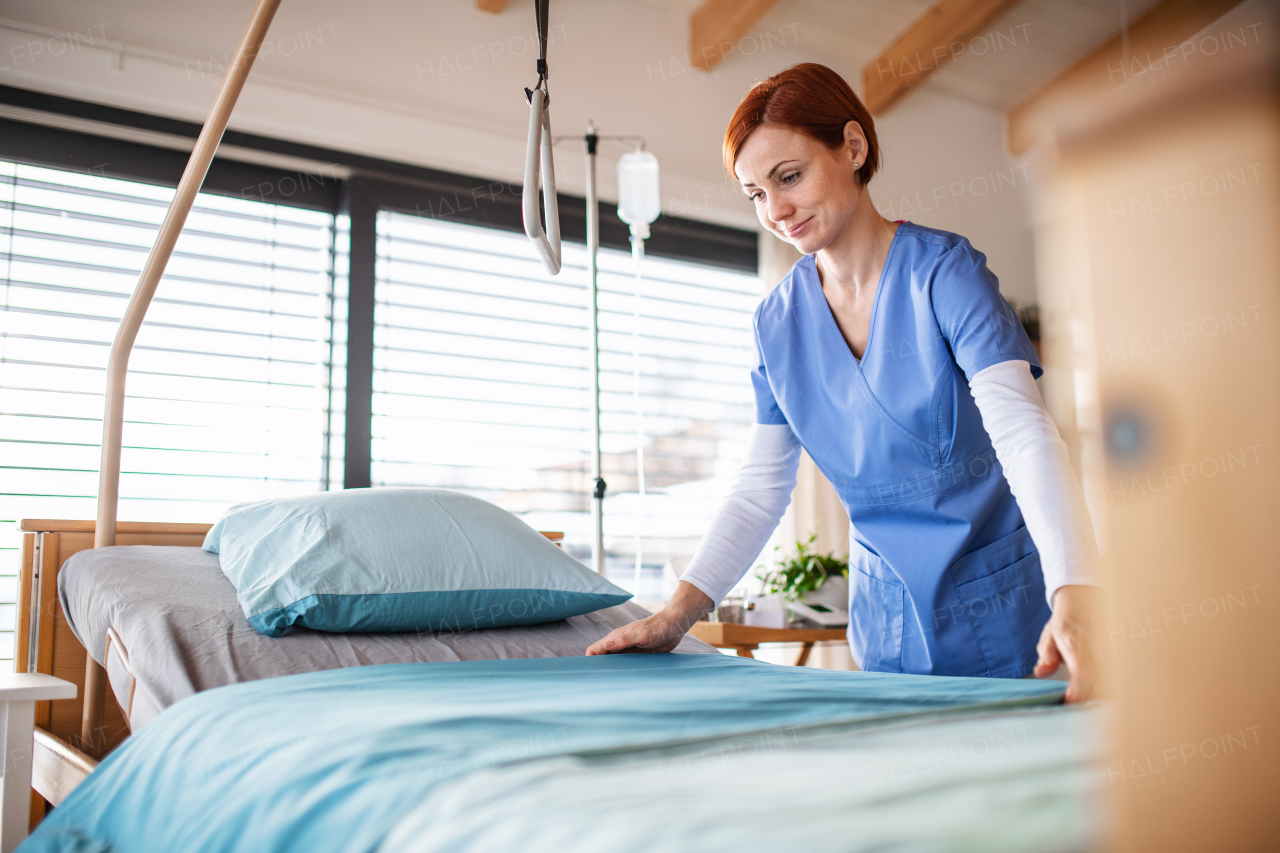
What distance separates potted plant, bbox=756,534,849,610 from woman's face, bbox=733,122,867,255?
4.73ft

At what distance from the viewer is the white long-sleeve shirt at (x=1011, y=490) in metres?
0.86

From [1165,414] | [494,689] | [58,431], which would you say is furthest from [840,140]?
[58,431]

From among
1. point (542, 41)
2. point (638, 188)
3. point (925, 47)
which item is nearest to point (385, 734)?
point (542, 41)

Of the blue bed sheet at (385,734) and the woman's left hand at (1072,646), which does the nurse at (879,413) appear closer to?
the blue bed sheet at (385,734)

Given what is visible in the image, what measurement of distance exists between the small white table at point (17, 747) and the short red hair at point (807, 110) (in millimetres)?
1111

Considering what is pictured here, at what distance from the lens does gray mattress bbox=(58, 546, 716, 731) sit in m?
1.04

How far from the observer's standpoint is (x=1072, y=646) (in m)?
0.77

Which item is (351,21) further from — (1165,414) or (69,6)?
(1165,414)

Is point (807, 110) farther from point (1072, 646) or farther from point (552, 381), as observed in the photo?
point (552, 381)

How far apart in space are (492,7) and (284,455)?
4.82 feet

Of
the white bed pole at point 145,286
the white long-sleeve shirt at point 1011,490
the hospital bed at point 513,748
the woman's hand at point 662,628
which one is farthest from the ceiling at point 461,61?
the woman's hand at point 662,628

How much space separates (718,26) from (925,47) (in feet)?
2.70

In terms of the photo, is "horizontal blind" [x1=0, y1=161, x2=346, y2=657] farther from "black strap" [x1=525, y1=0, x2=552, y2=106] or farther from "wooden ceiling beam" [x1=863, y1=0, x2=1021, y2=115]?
"wooden ceiling beam" [x1=863, y1=0, x2=1021, y2=115]

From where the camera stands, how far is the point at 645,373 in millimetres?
3156
